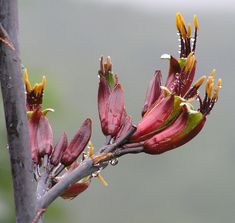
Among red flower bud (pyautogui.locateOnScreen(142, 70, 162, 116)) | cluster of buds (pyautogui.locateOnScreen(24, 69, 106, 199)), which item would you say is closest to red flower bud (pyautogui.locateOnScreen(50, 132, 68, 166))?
cluster of buds (pyautogui.locateOnScreen(24, 69, 106, 199))

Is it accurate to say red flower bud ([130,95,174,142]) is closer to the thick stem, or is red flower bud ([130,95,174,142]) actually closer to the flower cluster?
the flower cluster

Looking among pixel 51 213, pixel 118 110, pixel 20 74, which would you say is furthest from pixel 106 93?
pixel 51 213

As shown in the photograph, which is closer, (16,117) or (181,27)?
(16,117)

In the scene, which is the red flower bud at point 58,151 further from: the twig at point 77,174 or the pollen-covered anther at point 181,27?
the pollen-covered anther at point 181,27

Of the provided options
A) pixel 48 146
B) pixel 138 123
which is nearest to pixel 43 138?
pixel 48 146

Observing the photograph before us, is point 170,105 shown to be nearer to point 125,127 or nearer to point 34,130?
point 125,127

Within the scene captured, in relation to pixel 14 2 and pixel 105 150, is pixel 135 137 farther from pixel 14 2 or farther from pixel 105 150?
pixel 14 2
